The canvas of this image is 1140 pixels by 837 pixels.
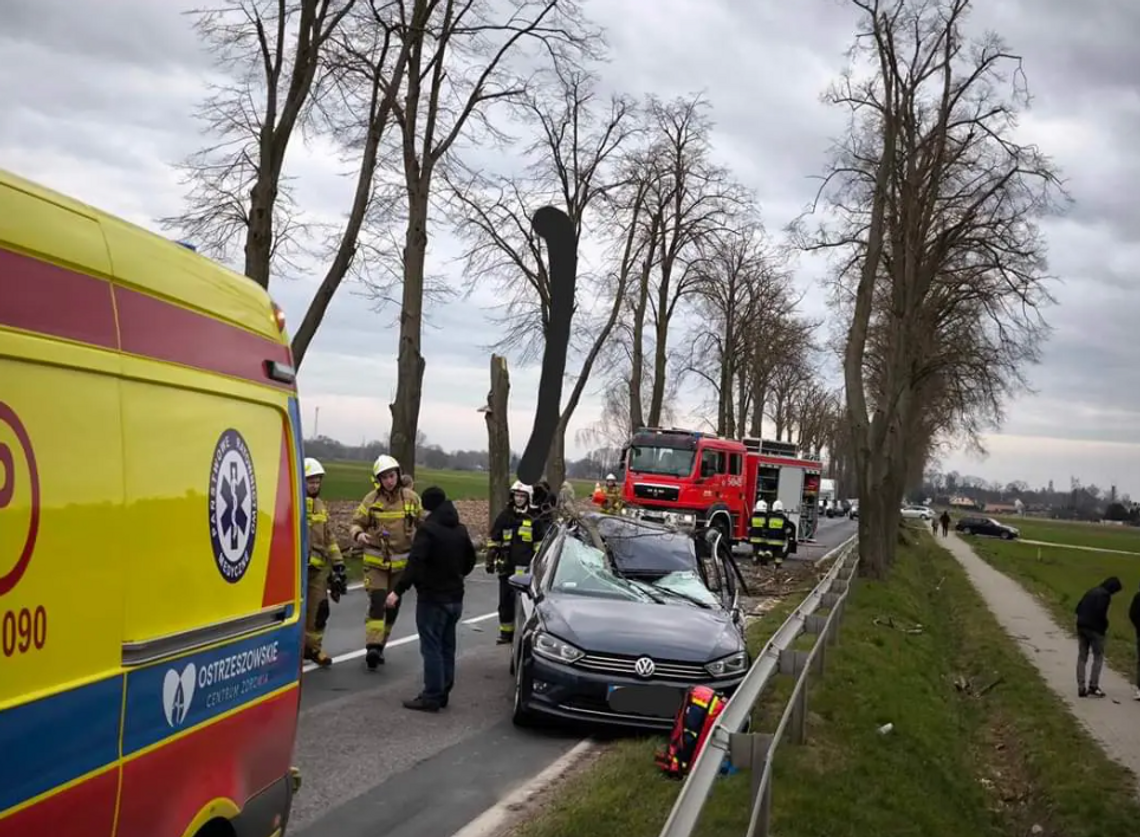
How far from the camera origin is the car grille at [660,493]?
29.8 metres

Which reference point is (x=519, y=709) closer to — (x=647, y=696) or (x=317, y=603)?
(x=647, y=696)

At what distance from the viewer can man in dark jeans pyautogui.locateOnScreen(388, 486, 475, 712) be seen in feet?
30.0

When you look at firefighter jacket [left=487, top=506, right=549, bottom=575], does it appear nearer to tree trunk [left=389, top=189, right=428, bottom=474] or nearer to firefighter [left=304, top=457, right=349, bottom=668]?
firefighter [left=304, top=457, right=349, bottom=668]

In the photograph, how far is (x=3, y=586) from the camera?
2594 millimetres

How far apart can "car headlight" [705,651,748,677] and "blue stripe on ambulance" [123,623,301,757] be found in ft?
15.5

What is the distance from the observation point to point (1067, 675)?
18.3 m

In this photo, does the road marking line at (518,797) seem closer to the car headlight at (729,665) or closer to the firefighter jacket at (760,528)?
the car headlight at (729,665)

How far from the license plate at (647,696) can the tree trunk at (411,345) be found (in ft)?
43.3

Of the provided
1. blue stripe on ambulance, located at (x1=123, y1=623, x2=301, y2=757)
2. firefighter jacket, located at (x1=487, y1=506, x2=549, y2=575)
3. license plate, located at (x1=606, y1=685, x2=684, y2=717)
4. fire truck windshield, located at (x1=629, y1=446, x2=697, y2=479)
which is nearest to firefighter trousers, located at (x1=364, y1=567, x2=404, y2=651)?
firefighter jacket, located at (x1=487, y1=506, x2=549, y2=575)

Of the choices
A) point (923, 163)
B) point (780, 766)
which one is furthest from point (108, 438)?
point (923, 163)

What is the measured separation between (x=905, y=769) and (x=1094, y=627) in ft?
25.9

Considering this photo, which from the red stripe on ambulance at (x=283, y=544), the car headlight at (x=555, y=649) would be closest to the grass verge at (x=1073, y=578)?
the car headlight at (x=555, y=649)

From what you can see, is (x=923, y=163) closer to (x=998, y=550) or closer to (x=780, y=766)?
(x=780, y=766)

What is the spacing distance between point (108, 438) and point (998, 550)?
69.9m
